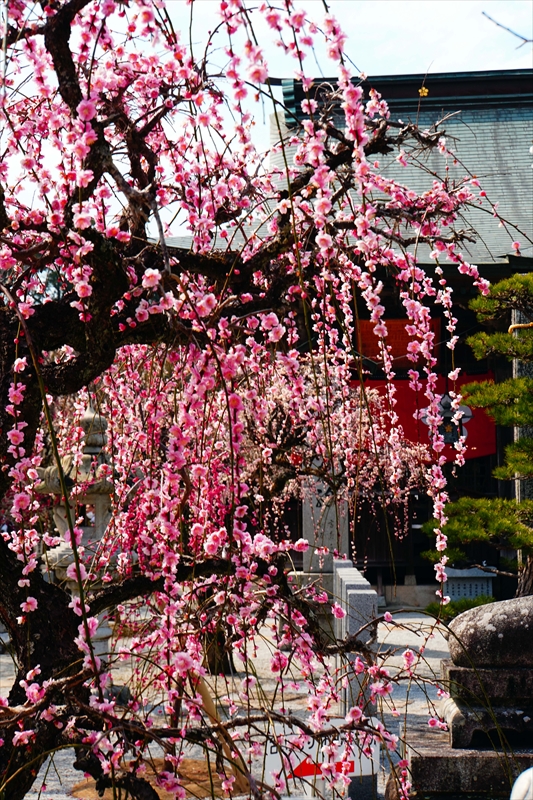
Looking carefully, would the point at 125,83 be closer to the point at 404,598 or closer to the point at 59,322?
the point at 59,322

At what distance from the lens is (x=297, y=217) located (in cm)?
310

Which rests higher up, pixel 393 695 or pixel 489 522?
pixel 489 522

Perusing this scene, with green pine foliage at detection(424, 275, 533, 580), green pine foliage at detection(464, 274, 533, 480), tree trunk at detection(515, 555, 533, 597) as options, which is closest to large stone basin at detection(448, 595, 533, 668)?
green pine foliage at detection(424, 275, 533, 580)

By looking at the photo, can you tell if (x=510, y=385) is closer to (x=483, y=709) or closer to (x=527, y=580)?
(x=527, y=580)

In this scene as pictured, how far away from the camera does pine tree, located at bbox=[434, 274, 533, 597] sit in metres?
7.73

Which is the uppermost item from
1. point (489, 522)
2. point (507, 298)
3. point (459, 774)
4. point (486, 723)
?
point (507, 298)

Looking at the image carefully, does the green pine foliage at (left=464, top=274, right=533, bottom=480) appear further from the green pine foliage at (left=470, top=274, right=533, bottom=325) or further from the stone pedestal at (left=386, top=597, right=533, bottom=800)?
the stone pedestal at (left=386, top=597, right=533, bottom=800)

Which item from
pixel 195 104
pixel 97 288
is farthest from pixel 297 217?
pixel 97 288

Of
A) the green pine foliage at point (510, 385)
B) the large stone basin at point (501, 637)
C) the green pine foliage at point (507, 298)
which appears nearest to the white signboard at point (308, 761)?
the large stone basin at point (501, 637)

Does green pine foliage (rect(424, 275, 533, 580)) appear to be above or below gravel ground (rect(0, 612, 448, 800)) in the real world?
above

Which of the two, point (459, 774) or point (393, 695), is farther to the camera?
point (393, 695)

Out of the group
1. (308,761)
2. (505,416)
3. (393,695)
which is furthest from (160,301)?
(393,695)

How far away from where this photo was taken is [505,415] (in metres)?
7.77

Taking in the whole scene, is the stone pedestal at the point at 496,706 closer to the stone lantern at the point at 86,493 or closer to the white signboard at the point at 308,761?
the white signboard at the point at 308,761
